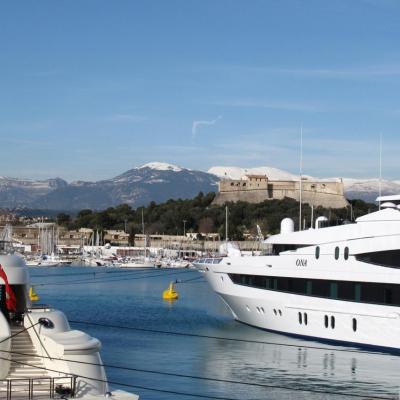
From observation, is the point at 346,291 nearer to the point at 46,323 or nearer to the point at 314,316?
the point at 314,316

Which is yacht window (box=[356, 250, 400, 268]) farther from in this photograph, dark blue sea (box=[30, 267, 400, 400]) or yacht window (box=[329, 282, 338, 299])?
dark blue sea (box=[30, 267, 400, 400])

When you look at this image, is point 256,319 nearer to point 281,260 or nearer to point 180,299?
point 281,260

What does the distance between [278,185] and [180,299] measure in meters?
125

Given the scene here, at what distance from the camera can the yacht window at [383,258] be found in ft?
110

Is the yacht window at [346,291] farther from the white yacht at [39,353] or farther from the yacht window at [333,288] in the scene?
the white yacht at [39,353]

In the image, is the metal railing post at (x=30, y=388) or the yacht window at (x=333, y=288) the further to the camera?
the yacht window at (x=333, y=288)

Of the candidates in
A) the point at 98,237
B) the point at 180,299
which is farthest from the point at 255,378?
the point at 98,237

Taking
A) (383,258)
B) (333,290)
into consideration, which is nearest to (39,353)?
(383,258)

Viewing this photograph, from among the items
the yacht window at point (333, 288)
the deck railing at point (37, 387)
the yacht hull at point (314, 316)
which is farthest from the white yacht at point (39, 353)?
the yacht hull at point (314, 316)

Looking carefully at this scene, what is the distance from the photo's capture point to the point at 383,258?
33.8 m

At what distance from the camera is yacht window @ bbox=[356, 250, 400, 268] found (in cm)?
3344

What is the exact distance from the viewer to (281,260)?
3838 cm

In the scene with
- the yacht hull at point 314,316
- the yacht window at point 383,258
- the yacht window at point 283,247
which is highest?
the yacht window at point 283,247

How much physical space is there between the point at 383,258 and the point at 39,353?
62.3 feet
